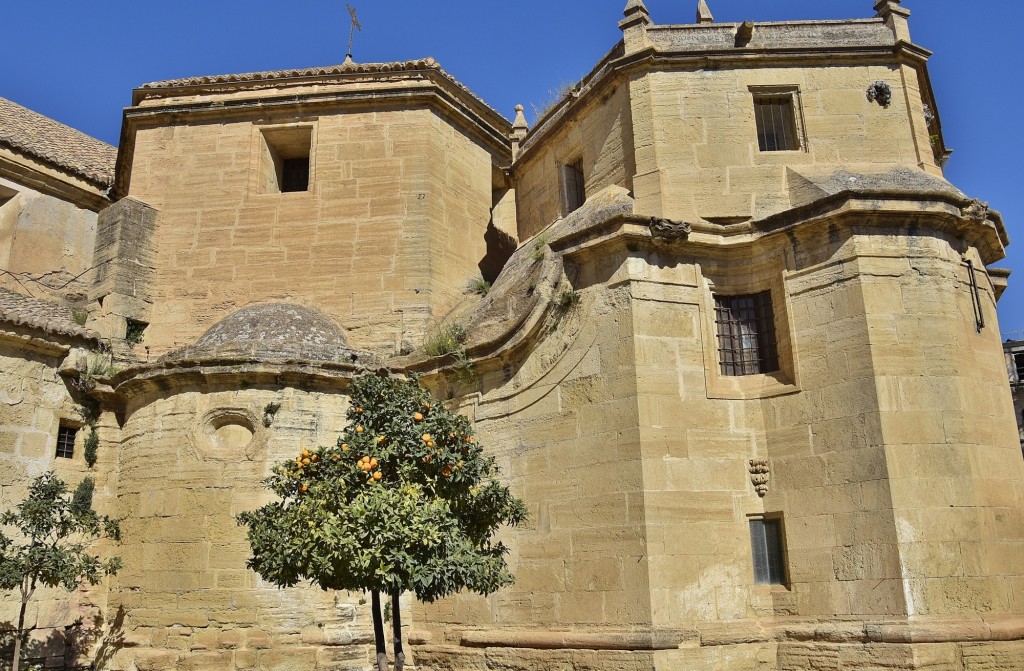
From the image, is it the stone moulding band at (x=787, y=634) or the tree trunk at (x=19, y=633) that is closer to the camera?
the stone moulding band at (x=787, y=634)

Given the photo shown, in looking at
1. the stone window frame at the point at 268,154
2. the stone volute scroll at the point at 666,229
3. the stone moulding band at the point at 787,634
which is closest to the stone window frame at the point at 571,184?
the stone volute scroll at the point at 666,229

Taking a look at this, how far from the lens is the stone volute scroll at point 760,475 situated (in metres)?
9.91

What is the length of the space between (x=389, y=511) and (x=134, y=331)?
27.4 ft

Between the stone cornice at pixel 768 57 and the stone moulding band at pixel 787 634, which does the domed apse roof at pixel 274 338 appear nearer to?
the stone moulding band at pixel 787 634

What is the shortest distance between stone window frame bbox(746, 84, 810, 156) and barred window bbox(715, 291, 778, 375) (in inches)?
77.8

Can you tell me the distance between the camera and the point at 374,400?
318 inches

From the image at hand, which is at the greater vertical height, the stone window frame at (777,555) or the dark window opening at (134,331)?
the dark window opening at (134,331)

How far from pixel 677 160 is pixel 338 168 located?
6.06m

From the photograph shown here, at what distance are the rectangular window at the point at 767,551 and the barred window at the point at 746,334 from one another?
183 cm

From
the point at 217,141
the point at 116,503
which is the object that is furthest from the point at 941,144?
the point at 116,503

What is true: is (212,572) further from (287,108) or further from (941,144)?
(941,144)

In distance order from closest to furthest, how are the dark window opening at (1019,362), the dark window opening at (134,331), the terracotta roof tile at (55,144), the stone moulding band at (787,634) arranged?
the stone moulding band at (787,634)
the dark window opening at (134,331)
the terracotta roof tile at (55,144)
the dark window opening at (1019,362)

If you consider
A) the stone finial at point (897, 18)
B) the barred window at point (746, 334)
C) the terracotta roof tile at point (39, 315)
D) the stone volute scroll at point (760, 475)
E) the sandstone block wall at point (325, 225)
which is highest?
the stone finial at point (897, 18)

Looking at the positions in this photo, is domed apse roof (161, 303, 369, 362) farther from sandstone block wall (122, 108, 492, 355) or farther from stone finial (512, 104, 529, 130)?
stone finial (512, 104, 529, 130)
